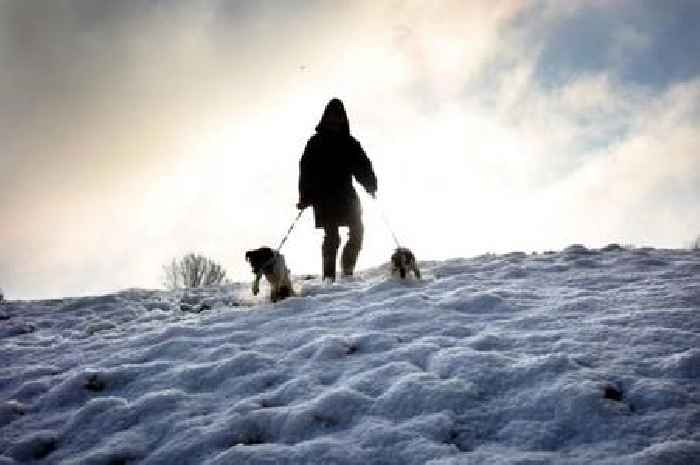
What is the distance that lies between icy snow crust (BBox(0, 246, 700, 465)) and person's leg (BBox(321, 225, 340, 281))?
5.83 feet

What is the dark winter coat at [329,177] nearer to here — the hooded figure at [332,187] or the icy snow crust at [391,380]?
the hooded figure at [332,187]

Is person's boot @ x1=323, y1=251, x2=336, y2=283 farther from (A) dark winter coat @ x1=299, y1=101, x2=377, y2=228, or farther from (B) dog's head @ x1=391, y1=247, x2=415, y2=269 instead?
(B) dog's head @ x1=391, y1=247, x2=415, y2=269

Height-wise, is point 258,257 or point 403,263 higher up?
point 258,257

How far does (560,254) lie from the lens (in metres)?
8.26

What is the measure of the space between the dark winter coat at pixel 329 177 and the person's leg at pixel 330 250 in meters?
0.15

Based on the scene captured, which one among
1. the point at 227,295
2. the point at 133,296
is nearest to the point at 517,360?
the point at 227,295

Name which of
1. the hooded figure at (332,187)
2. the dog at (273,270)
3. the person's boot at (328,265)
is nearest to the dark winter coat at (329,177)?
the hooded figure at (332,187)

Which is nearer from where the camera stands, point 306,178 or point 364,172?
point 306,178

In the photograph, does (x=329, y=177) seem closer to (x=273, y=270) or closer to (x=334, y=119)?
(x=334, y=119)

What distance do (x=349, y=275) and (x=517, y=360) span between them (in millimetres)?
4917

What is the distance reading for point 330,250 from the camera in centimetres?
855

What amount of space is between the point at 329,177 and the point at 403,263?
7.61ft

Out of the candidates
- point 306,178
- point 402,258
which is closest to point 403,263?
point 402,258

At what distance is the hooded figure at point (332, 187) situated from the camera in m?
8.61
